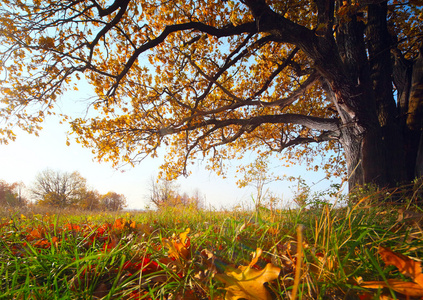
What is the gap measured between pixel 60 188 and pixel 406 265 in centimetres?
4813

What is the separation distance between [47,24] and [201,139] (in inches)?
216

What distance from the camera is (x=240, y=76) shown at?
27.1ft

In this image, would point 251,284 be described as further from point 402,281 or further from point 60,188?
point 60,188

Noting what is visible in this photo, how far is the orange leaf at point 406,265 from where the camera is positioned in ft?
2.70

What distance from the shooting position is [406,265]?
2.87 feet

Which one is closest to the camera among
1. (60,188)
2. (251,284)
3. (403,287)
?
(403,287)

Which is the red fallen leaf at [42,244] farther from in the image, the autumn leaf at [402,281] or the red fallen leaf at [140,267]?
the autumn leaf at [402,281]

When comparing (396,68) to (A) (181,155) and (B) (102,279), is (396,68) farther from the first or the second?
(B) (102,279)

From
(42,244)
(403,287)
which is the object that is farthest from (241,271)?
(42,244)

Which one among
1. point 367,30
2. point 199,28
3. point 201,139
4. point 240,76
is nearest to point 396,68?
point 367,30

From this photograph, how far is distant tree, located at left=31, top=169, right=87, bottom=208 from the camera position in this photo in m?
36.7

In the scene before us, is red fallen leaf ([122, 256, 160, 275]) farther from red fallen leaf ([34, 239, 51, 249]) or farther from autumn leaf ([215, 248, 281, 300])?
red fallen leaf ([34, 239, 51, 249])

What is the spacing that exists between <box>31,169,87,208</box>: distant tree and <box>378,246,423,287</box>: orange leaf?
1687 inches

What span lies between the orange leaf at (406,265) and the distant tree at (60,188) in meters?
42.9
